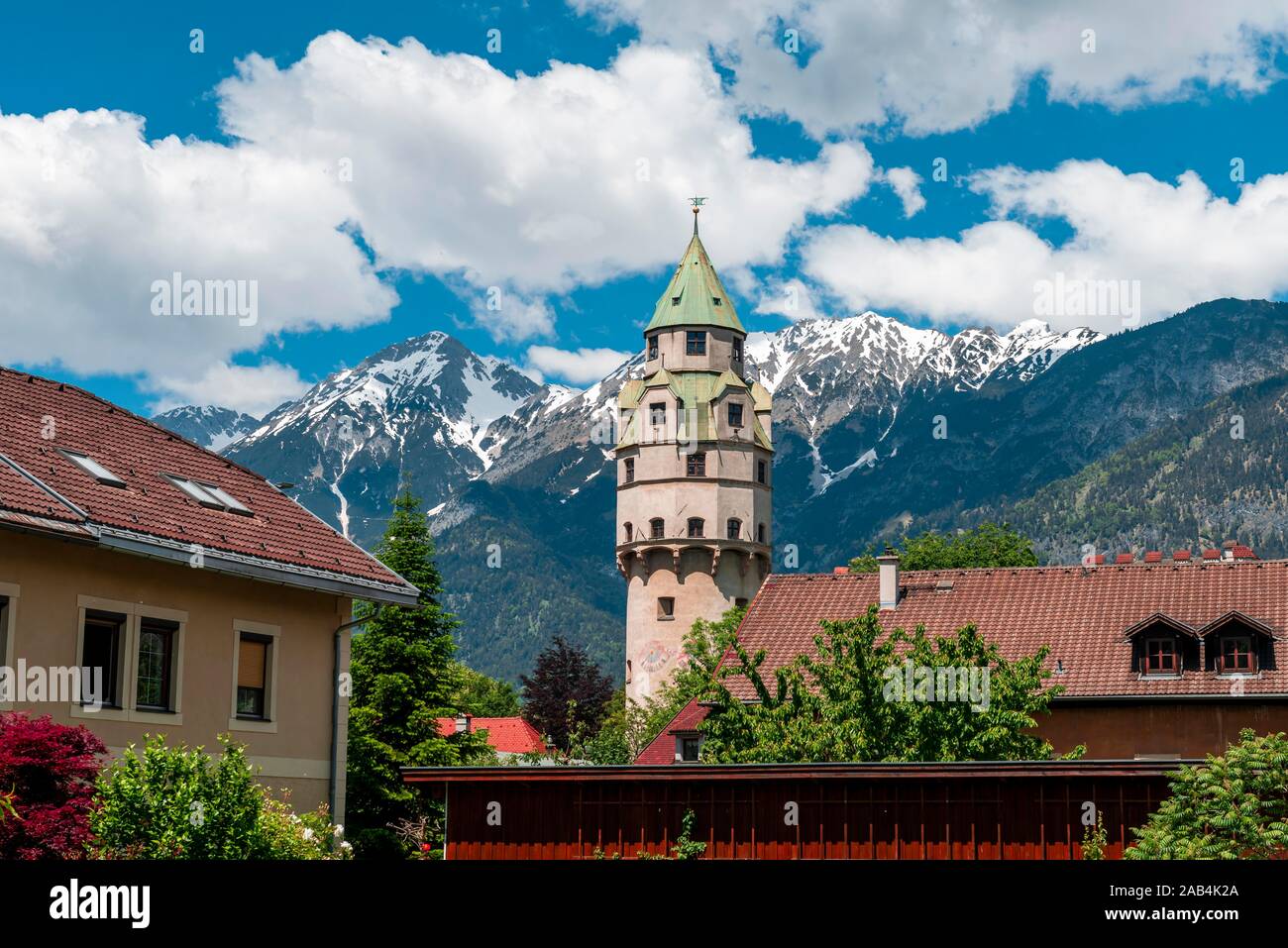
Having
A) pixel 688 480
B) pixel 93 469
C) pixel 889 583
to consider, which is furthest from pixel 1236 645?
pixel 688 480

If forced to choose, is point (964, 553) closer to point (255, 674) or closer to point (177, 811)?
point (255, 674)

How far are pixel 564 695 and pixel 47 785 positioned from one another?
98617mm

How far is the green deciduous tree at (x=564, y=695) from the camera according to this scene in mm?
114938

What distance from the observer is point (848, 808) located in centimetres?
2798

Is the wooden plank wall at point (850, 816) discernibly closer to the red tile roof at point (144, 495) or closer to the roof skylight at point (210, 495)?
the red tile roof at point (144, 495)

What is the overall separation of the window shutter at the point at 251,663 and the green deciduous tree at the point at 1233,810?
1627 cm

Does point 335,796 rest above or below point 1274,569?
below

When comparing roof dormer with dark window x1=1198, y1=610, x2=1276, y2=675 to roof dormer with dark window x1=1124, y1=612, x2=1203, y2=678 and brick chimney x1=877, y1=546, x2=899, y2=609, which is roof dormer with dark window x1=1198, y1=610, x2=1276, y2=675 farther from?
brick chimney x1=877, y1=546, x2=899, y2=609
